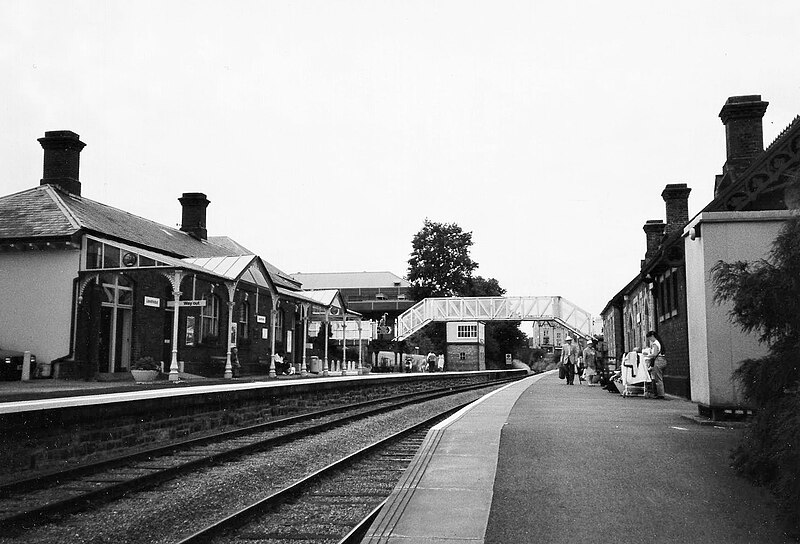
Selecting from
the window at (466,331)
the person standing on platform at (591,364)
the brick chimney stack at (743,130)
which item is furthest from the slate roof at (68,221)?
the window at (466,331)

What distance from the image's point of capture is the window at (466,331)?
66188 millimetres

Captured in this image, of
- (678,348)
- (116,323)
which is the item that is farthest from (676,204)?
(116,323)

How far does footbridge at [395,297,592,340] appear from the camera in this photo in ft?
148

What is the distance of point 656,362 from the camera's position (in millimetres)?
16766

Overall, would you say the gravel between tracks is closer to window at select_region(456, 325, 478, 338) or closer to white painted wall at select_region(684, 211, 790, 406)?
white painted wall at select_region(684, 211, 790, 406)

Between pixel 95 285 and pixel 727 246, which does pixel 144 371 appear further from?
pixel 727 246

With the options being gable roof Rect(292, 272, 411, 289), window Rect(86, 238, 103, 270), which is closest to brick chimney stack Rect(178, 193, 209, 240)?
window Rect(86, 238, 103, 270)

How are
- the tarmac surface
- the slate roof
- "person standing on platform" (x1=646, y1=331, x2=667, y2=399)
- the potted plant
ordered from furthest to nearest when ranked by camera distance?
the slate roof < the potted plant < "person standing on platform" (x1=646, y1=331, x2=667, y2=399) < the tarmac surface

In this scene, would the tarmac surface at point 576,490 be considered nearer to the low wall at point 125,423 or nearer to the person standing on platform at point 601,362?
the low wall at point 125,423

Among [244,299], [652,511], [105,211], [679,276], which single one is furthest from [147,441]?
[244,299]

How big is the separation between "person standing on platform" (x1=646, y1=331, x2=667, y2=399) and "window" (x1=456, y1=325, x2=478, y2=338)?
4902 cm

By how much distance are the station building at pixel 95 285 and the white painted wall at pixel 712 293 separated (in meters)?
13.2

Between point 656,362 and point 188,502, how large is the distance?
12.5m

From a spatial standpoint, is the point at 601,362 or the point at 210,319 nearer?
the point at 210,319
